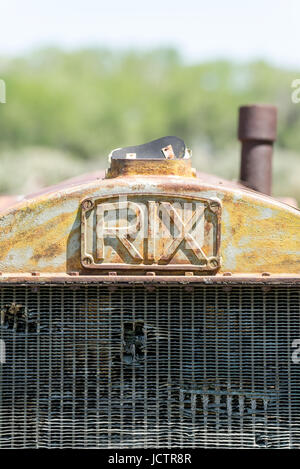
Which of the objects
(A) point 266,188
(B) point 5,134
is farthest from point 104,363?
(B) point 5,134

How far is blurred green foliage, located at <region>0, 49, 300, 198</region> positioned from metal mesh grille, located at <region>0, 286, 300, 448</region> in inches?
865

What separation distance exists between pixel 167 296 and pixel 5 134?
3128cm

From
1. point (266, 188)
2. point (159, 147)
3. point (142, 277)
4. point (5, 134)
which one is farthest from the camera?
point (5, 134)

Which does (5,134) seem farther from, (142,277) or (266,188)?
(142,277)

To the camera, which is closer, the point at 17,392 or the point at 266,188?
the point at 17,392

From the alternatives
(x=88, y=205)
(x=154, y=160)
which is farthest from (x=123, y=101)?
(x=88, y=205)

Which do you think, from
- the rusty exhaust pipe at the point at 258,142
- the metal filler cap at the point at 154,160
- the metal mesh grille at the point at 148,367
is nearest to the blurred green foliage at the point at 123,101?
the rusty exhaust pipe at the point at 258,142

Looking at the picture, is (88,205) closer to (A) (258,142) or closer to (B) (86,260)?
(B) (86,260)

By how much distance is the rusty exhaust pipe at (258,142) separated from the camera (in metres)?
7.58

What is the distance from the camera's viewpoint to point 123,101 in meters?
46.0

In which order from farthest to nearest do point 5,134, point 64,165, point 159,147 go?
point 5,134, point 64,165, point 159,147

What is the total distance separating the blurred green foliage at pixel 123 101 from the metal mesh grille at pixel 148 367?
21979 mm

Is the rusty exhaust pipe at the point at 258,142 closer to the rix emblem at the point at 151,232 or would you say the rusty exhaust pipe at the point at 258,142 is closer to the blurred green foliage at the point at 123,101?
the rix emblem at the point at 151,232
